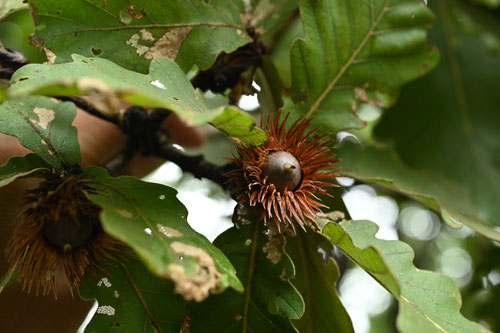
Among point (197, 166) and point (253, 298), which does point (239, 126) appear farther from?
point (197, 166)

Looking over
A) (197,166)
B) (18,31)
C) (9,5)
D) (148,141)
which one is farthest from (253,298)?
(18,31)

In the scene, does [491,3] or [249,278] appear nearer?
[249,278]

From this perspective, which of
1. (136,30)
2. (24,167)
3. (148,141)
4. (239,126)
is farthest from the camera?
(148,141)

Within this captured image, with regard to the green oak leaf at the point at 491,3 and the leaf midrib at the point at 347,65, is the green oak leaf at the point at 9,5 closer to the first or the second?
the leaf midrib at the point at 347,65

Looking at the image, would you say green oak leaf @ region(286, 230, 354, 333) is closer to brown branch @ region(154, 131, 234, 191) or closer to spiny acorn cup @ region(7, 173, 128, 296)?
brown branch @ region(154, 131, 234, 191)

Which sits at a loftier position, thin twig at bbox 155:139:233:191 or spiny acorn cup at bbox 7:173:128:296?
spiny acorn cup at bbox 7:173:128:296

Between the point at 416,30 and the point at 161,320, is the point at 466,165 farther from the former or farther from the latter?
the point at 161,320

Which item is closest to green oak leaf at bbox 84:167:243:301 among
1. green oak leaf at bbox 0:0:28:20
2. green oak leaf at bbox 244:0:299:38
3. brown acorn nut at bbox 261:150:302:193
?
brown acorn nut at bbox 261:150:302:193
